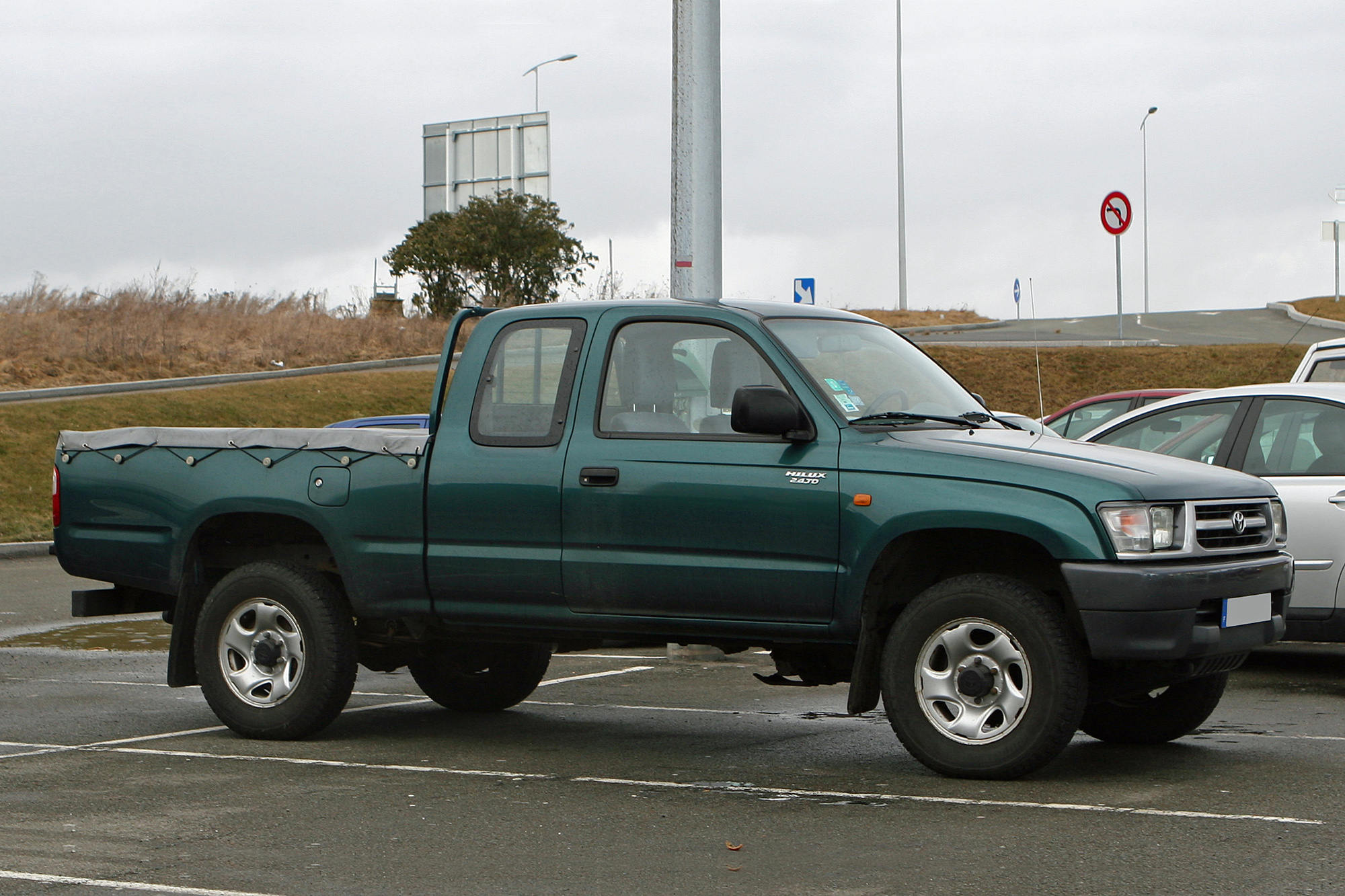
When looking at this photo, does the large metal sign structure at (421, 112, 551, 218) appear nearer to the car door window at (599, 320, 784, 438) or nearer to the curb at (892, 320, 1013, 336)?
the curb at (892, 320, 1013, 336)

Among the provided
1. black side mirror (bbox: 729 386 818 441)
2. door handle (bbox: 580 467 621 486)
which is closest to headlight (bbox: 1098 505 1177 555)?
black side mirror (bbox: 729 386 818 441)

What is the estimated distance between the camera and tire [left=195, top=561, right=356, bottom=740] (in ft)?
25.5

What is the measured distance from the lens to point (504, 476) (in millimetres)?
7324

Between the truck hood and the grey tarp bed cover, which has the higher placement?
the grey tarp bed cover

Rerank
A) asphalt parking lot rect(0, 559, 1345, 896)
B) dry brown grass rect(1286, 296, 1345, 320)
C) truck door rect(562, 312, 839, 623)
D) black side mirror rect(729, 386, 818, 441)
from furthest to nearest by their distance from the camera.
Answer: dry brown grass rect(1286, 296, 1345, 320)
truck door rect(562, 312, 839, 623)
black side mirror rect(729, 386, 818, 441)
asphalt parking lot rect(0, 559, 1345, 896)

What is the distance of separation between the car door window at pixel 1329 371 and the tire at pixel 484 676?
17.8ft

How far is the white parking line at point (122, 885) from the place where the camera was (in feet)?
16.5

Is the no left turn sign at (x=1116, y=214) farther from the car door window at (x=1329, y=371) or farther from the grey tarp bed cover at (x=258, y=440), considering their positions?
the grey tarp bed cover at (x=258, y=440)

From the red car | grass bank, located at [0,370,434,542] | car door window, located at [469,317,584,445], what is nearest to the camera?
car door window, located at [469,317,584,445]

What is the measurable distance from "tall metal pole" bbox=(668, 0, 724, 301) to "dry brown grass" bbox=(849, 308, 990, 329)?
31.8 meters

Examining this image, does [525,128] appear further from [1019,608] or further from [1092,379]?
[1019,608]

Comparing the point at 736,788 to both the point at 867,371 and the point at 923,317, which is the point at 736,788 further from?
the point at 923,317

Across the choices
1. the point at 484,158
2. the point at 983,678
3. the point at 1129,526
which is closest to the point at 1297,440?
the point at 1129,526

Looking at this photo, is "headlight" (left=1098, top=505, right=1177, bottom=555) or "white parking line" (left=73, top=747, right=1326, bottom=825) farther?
"headlight" (left=1098, top=505, right=1177, bottom=555)
